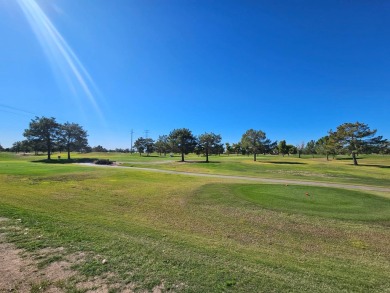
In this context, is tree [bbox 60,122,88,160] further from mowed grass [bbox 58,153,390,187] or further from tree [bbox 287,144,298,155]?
tree [bbox 287,144,298,155]

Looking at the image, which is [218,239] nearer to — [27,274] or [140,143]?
[27,274]

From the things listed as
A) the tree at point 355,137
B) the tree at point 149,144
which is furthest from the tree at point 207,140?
the tree at point 149,144

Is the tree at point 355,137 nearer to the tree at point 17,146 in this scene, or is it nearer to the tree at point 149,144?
the tree at point 149,144

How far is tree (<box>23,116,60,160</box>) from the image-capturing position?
64062 mm

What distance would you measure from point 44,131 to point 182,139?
38.0m

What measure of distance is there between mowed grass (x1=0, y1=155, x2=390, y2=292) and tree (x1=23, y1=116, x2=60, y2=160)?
6080 centimetres

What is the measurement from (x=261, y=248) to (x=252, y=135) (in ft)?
213

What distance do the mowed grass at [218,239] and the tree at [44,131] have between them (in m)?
60.8

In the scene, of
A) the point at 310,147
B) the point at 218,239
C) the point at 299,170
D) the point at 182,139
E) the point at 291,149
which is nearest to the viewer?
the point at 218,239

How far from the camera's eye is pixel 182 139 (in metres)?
63.6

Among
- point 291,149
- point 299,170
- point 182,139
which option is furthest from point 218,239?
point 291,149

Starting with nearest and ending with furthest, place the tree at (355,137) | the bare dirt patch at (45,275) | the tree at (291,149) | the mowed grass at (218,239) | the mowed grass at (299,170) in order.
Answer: the bare dirt patch at (45,275) < the mowed grass at (218,239) < the mowed grass at (299,170) < the tree at (355,137) < the tree at (291,149)

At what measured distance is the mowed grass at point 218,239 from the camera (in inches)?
201

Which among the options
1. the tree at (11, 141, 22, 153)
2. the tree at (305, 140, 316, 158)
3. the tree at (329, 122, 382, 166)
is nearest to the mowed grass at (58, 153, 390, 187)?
the tree at (329, 122, 382, 166)
